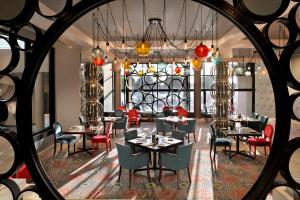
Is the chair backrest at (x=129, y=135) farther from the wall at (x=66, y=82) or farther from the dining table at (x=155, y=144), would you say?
the wall at (x=66, y=82)

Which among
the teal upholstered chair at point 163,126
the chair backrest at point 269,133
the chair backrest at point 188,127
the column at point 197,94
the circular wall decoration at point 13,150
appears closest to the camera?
the circular wall decoration at point 13,150

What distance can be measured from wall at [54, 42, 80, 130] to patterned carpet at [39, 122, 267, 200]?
2.42 m

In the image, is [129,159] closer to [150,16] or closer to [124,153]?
[124,153]

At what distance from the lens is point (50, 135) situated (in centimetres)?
920

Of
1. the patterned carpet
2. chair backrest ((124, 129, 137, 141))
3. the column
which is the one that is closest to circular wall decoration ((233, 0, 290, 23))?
the patterned carpet

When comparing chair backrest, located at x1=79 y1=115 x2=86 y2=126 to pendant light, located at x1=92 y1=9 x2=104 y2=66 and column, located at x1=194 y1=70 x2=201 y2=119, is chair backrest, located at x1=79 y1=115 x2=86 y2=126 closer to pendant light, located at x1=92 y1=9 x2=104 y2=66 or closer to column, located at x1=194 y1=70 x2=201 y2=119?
pendant light, located at x1=92 y1=9 x2=104 y2=66

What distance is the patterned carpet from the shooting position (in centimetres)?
508

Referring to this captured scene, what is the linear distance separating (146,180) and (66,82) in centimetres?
584

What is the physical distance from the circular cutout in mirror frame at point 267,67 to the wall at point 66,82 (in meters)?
8.30


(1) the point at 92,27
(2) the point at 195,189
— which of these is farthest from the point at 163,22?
(2) the point at 195,189

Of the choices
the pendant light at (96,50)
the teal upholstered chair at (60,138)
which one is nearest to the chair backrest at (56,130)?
the teal upholstered chair at (60,138)

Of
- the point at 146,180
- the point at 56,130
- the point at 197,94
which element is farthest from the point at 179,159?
the point at 197,94

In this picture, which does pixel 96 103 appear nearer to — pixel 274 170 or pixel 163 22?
pixel 163 22

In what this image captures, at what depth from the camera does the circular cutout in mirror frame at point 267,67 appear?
6.40ft
